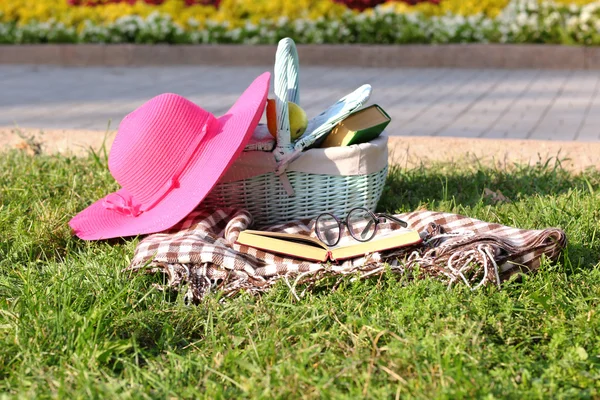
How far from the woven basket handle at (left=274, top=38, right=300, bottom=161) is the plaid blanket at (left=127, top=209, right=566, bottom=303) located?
1.51 ft

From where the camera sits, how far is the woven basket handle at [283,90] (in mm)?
2930

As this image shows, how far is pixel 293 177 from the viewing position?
3.03m

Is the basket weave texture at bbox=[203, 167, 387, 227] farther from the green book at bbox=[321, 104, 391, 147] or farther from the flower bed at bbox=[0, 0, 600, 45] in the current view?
the flower bed at bbox=[0, 0, 600, 45]

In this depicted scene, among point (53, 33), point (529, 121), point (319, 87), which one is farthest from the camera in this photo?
point (53, 33)

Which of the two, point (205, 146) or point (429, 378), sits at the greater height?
point (205, 146)

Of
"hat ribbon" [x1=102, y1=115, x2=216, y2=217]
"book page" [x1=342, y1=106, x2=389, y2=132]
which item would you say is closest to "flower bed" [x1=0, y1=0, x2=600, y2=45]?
"book page" [x1=342, y1=106, x2=389, y2=132]

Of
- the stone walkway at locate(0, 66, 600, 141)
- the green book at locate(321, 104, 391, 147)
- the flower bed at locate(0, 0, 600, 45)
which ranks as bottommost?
the stone walkway at locate(0, 66, 600, 141)

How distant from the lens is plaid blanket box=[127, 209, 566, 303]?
94.7 inches

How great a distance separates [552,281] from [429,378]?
0.74m

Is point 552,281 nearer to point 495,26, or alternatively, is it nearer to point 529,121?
point 529,121

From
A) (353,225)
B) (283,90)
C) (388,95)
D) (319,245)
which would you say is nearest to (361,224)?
(353,225)

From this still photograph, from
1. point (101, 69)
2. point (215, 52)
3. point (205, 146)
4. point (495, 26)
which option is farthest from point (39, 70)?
point (205, 146)

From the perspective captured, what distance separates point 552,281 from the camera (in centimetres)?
241

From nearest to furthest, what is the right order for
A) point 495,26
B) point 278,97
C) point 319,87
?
1. point 278,97
2. point 319,87
3. point 495,26
